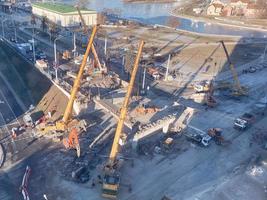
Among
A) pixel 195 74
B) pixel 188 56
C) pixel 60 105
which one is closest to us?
pixel 60 105

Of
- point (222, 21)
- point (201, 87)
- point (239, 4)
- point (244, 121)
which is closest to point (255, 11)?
point (239, 4)

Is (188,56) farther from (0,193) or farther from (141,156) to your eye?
(0,193)

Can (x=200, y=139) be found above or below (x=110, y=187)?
above

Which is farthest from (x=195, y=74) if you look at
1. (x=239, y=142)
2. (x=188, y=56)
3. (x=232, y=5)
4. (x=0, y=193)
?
Result: (x=232, y=5)

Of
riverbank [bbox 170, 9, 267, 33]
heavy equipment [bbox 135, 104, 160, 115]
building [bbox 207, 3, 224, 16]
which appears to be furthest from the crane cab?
building [bbox 207, 3, 224, 16]

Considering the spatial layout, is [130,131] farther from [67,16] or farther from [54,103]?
[67,16]
